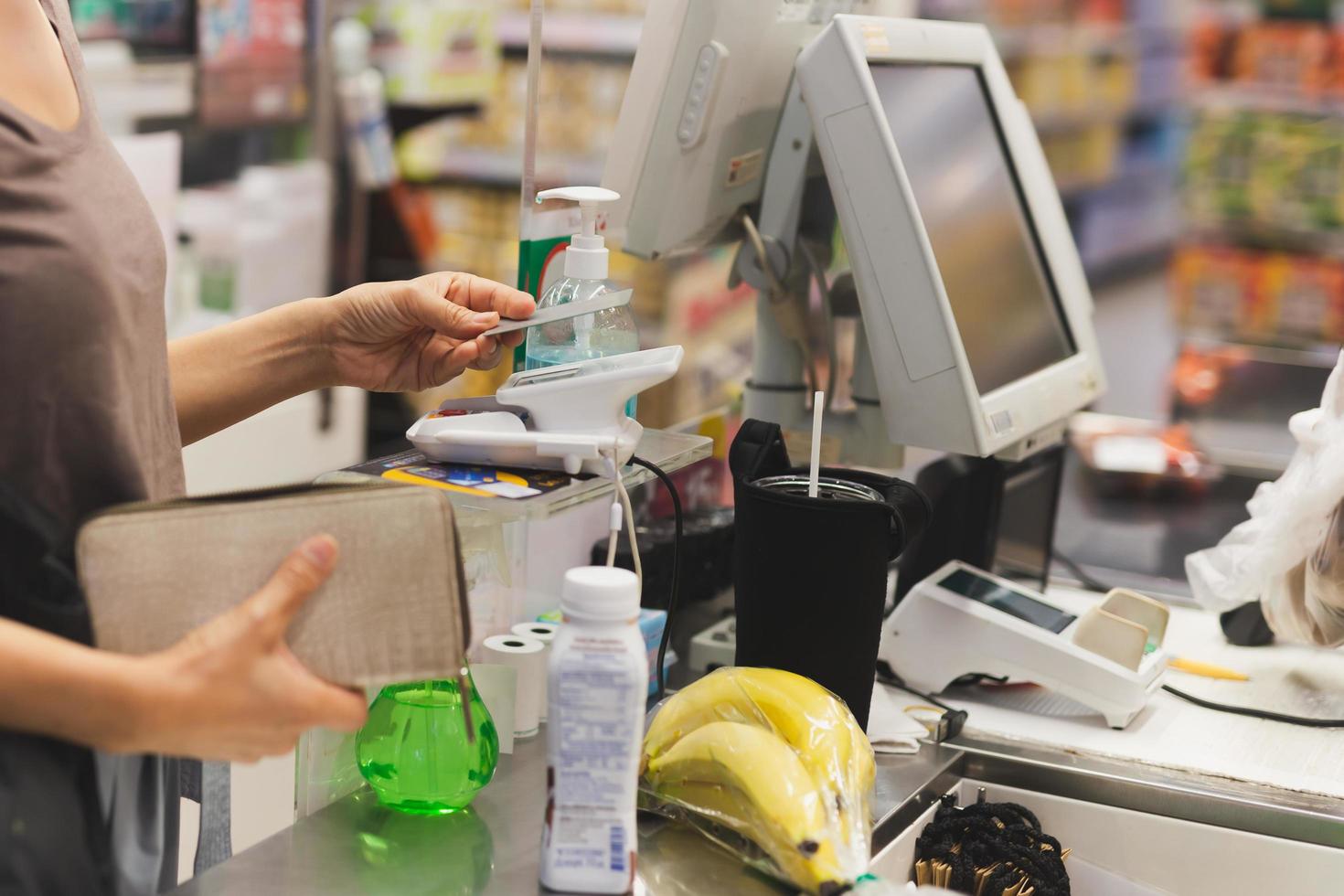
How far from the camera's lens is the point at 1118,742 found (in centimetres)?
143

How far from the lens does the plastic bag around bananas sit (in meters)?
1.00

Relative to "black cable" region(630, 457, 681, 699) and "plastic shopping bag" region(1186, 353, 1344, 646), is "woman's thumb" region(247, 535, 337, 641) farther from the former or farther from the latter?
"plastic shopping bag" region(1186, 353, 1344, 646)

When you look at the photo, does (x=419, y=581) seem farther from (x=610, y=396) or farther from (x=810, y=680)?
(x=810, y=680)

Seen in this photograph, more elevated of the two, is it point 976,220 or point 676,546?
point 976,220

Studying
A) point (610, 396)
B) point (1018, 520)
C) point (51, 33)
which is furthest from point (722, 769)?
point (1018, 520)

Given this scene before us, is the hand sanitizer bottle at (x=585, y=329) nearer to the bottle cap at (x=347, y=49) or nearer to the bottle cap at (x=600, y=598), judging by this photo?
the bottle cap at (x=600, y=598)

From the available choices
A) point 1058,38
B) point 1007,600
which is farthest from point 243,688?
point 1058,38

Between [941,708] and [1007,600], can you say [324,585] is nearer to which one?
[941,708]

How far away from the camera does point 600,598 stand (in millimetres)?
939

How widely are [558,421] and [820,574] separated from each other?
0.25 meters

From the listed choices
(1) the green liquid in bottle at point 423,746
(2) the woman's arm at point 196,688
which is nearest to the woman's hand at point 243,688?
(2) the woman's arm at point 196,688

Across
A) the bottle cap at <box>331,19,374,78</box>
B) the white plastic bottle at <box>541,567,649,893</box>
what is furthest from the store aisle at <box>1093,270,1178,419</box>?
the white plastic bottle at <box>541,567,649,893</box>

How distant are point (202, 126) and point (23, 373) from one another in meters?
2.74

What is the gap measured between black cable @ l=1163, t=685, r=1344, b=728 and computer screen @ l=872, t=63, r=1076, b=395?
15.8 inches
